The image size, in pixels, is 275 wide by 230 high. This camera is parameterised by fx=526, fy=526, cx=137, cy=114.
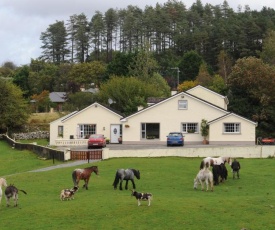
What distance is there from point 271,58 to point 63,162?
73.0m

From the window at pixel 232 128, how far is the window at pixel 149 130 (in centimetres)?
786

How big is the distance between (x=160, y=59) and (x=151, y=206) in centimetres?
11816

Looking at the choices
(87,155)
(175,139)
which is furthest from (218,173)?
(175,139)

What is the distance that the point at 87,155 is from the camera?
144 feet

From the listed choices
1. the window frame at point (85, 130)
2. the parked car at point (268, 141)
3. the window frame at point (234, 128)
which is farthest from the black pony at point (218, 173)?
the window frame at point (85, 130)

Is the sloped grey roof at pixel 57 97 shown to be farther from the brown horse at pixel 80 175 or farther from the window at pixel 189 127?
the brown horse at pixel 80 175

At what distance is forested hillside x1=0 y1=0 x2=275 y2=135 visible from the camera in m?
69.3

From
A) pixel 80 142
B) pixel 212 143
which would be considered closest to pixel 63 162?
pixel 80 142

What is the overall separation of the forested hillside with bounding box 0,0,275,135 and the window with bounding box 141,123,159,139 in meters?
11.0

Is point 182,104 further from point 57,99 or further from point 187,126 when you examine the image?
point 57,99

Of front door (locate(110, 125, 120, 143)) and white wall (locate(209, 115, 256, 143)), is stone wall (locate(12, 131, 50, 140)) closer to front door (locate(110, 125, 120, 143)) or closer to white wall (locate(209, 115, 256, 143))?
front door (locate(110, 125, 120, 143))

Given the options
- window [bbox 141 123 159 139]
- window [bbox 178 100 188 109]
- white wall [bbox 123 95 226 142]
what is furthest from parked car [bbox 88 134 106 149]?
window [bbox 178 100 188 109]

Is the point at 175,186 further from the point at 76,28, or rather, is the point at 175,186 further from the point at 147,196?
the point at 76,28

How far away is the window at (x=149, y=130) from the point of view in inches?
2351
